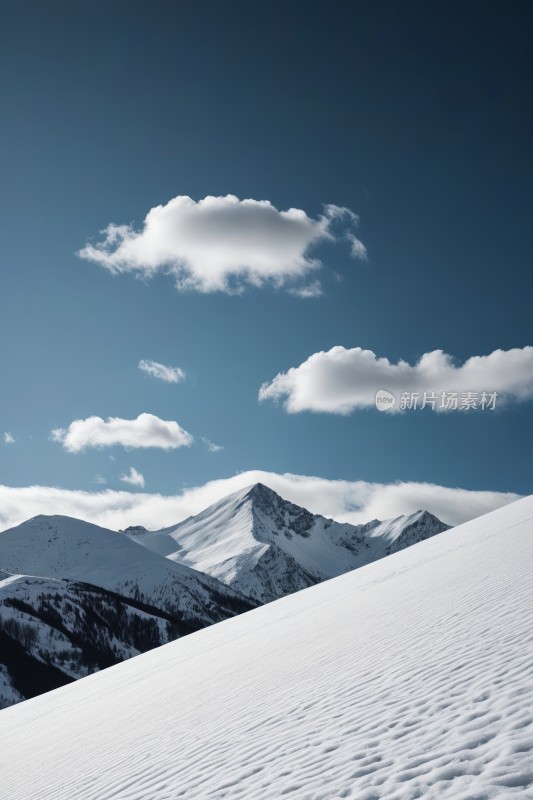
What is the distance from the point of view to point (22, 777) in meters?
13.1

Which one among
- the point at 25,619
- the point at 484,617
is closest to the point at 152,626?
the point at 25,619

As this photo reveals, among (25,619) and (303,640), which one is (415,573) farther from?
(25,619)

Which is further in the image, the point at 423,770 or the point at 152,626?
the point at 152,626

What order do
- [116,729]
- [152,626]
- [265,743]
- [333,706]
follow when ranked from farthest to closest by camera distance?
[152,626] → [116,729] → [333,706] → [265,743]

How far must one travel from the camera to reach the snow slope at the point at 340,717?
5.82 meters

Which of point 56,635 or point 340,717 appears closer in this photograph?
point 340,717

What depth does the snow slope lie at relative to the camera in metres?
5.82

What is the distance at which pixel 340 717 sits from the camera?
8.40m

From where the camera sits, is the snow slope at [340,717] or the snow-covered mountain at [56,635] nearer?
the snow slope at [340,717]

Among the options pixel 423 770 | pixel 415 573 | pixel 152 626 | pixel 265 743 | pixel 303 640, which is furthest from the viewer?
pixel 152 626

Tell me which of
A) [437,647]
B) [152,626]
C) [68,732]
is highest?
[437,647]

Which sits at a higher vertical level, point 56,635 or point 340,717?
point 340,717

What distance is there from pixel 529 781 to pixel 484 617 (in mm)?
7311

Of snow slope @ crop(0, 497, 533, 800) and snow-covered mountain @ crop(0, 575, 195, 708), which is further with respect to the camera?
snow-covered mountain @ crop(0, 575, 195, 708)
